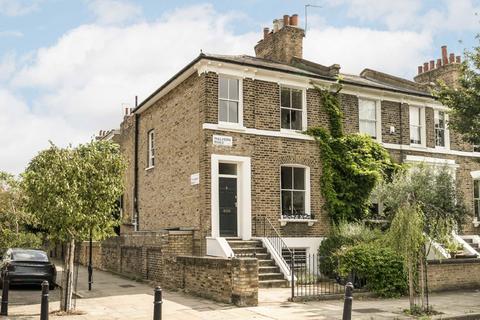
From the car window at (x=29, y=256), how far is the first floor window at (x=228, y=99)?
24.1 feet

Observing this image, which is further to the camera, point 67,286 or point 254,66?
point 254,66

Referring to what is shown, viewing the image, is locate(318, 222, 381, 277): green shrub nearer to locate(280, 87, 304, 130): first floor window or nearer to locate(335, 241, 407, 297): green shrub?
locate(335, 241, 407, 297): green shrub

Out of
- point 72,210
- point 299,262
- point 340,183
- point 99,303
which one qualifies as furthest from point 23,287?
point 340,183

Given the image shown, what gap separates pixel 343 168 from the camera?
2011 centimetres

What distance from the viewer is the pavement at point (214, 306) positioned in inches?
465

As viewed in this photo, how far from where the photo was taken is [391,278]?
50.1 ft

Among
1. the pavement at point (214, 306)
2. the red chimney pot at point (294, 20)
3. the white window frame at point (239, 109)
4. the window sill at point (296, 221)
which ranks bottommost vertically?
the pavement at point (214, 306)

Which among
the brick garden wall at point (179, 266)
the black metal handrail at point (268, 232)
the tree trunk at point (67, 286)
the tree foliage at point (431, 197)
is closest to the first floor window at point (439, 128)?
the tree foliage at point (431, 197)

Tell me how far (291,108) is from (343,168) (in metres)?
2.96

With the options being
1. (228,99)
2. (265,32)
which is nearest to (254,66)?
(228,99)

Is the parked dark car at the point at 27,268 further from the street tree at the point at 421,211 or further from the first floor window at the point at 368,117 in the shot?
the first floor window at the point at 368,117

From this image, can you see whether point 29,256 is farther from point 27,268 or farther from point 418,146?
point 418,146

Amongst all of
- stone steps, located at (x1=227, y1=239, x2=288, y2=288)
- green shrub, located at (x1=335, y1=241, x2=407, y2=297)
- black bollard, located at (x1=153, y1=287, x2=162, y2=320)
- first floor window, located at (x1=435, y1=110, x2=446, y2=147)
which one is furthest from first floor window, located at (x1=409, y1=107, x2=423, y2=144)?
black bollard, located at (x1=153, y1=287, x2=162, y2=320)

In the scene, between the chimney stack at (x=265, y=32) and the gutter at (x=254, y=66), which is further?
the chimney stack at (x=265, y=32)
